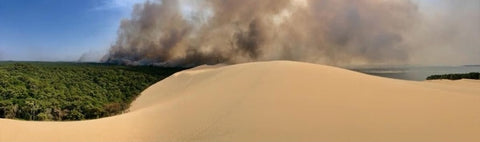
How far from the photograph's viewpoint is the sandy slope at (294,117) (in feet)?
52.1

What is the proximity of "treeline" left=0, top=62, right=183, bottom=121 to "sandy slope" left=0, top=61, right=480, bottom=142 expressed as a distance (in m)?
27.5

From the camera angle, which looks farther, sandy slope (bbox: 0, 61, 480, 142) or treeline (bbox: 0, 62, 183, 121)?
treeline (bbox: 0, 62, 183, 121)

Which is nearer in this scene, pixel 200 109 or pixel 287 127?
pixel 287 127

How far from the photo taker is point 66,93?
59.2 meters

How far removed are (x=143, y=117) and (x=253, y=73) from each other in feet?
29.1

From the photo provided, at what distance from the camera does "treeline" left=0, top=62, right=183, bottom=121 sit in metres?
47.5

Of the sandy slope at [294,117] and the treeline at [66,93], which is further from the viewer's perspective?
the treeline at [66,93]

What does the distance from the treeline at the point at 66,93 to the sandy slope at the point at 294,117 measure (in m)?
27.5

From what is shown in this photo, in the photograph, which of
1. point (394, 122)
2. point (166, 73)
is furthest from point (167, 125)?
Answer: point (166, 73)

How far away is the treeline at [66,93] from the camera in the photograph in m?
47.5

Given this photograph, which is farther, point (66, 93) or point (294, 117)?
point (66, 93)

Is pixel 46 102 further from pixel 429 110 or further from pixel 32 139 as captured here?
pixel 429 110

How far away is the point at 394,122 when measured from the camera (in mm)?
→ 17188

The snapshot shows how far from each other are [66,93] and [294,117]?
51387mm
